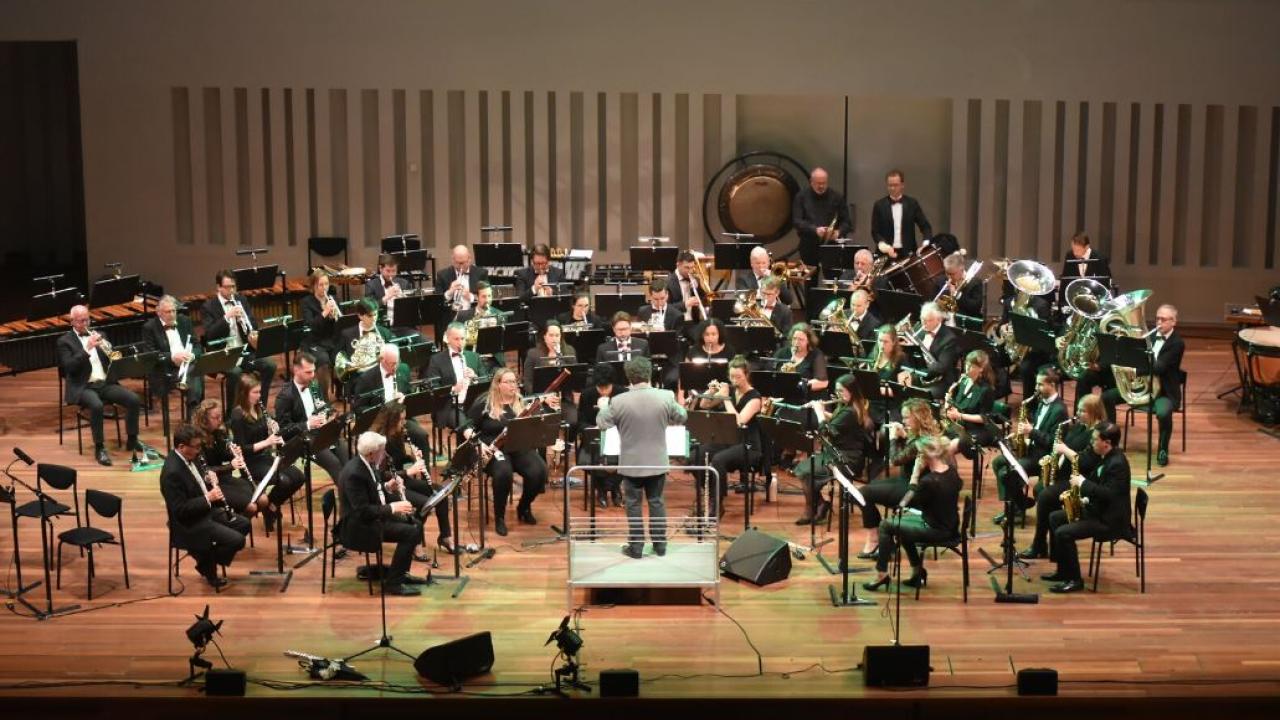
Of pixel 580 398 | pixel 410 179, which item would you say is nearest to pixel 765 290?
pixel 580 398

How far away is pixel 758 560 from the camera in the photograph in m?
9.98

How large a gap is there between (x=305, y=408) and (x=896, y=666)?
195 inches

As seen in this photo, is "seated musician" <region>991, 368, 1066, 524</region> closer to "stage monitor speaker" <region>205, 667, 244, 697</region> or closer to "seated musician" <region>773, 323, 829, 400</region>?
"seated musician" <region>773, 323, 829, 400</region>

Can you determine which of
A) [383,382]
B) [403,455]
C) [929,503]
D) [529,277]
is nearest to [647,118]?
[529,277]

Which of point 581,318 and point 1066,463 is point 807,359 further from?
point 1066,463

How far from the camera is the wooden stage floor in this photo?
834 centimetres

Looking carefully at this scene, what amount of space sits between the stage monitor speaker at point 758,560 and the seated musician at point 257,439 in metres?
3.05

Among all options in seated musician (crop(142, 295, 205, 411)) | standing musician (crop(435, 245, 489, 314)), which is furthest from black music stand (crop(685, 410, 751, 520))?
seated musician (crop(142, 295, 205, 411))

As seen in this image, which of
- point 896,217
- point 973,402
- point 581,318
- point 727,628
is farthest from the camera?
point 896,217

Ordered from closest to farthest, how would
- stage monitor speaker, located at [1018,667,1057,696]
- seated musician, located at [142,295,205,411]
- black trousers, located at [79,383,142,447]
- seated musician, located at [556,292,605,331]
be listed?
stage monitor speaker, located at [1018,667,1057,696] → black trousers, located at [79,383,142,447] → seated musician, located at [142,295,205,411] → seated musician, located at [556,292,605,331]

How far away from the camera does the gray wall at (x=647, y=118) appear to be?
17.7 meters

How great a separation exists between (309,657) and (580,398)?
3991mm

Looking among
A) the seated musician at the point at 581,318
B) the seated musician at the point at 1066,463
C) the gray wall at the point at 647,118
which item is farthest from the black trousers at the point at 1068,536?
the gray wall at the point at 647,118

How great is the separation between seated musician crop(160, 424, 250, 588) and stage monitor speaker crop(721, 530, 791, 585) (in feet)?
10.3
